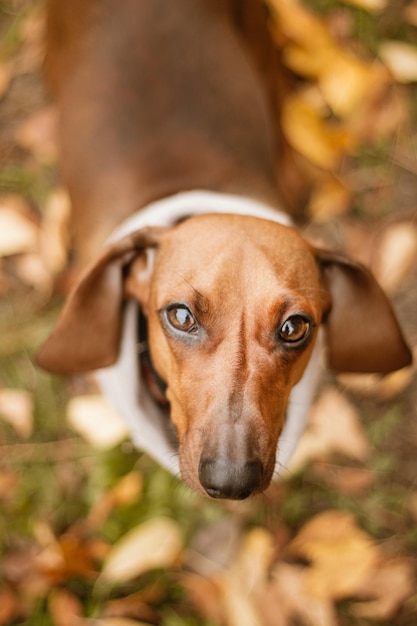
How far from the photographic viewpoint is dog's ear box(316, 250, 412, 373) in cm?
223

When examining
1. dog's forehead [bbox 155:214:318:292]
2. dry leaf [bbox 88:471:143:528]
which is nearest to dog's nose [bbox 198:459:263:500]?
dog's forehead [bbox 155:214:318:292]

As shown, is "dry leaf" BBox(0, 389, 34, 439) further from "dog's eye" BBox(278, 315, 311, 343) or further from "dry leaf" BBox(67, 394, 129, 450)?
"dog's eye" BBox(278, 315, 311, 343)

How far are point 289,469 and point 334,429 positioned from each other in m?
0.27

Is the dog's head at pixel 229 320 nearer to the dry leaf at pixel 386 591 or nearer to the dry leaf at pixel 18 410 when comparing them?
the dry leaf at pixel 18 410

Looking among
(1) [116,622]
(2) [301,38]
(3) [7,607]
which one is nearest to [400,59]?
(2) [301,38]

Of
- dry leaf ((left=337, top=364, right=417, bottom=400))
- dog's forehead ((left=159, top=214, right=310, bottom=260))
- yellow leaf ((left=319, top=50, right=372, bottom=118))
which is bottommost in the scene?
dry leaf ((left=337, top=364, right=417, bottom=400))

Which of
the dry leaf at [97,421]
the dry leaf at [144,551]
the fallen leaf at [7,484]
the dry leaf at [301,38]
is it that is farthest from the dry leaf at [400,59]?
the fallen leaf at [7,484]

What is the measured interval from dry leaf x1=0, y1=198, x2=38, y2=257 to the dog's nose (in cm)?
181

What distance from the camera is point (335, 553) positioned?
9.39 ft

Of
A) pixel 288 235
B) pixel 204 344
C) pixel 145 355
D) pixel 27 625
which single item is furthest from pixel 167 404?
pixel 27 625

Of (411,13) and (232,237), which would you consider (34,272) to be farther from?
(411,13)

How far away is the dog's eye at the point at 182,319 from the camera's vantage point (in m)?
1.99

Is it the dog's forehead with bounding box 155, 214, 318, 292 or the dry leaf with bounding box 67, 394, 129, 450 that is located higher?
the dog's forehead with bounding box 155, 214, 318, 292

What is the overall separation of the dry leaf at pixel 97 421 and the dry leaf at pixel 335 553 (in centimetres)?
86
